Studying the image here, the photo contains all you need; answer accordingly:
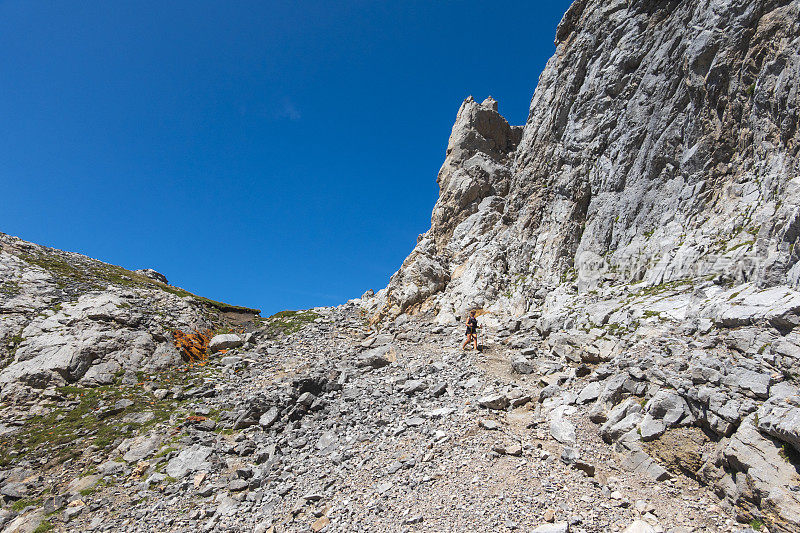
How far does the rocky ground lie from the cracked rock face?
22.2 feet

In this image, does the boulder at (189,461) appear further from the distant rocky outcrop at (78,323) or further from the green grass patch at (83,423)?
the distant rocky outcrop at (78,323)

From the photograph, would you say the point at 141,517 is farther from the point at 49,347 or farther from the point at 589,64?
the point at 589,64

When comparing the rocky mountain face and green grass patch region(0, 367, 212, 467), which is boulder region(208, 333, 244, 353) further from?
green grass patch region(0, 367, 212, 467)

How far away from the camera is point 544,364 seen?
18.4 metres

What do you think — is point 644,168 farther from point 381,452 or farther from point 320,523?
point 320,523

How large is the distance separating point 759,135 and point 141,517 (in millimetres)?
31192

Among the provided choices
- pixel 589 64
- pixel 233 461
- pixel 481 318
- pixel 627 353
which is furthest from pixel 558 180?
pixel 233 461

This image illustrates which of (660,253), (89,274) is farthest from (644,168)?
(89,274)

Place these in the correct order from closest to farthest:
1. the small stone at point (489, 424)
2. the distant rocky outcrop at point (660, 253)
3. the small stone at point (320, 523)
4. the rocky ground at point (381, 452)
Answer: the rocky ground at point (381, 452)
the distant rocky outcrop at point (660, 253)
the small stone at point (320, 523)
the small stone at point (489, 424)

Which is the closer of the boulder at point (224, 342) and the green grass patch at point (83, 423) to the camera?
the green grass patch at point (83, 423)

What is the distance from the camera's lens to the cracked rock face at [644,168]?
16969 millimetres

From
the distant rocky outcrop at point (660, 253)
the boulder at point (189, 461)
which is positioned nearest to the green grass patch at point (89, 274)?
the distant rocky outcrop at point (660, 253)

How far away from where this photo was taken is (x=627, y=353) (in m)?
15.1

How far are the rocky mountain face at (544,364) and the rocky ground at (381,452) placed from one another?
3.9 inches
